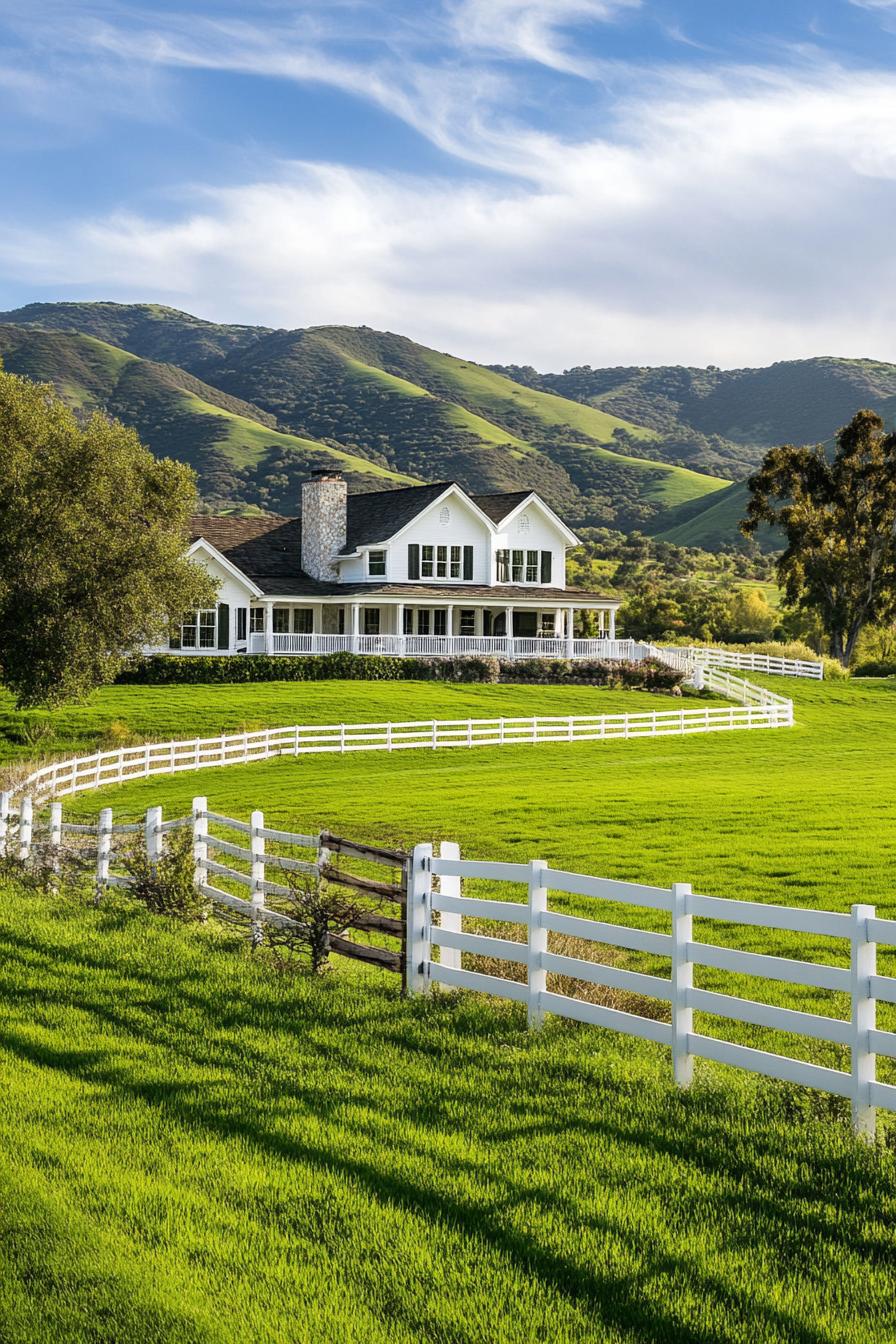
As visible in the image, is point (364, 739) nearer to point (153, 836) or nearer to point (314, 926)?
point (153, 836)

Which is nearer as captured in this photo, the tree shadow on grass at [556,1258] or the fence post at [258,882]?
the tree shadow on grass at [556,1258]

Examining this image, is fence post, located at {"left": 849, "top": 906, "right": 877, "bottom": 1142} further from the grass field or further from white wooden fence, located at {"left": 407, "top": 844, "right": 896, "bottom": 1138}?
the grass field

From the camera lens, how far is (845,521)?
250 ft

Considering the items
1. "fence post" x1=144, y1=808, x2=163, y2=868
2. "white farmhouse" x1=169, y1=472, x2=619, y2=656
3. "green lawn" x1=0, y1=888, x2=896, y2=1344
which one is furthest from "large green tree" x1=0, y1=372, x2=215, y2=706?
"green lawn" x1=0, y1=888, x2=896, y2=1344

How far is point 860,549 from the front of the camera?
250ft

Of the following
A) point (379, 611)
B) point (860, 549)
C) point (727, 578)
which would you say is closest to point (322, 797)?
point (379, 611)

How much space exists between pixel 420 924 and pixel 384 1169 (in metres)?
3.99

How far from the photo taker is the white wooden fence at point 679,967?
7324 mm

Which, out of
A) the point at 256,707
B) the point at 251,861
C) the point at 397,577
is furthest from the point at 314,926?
the point at 397,577

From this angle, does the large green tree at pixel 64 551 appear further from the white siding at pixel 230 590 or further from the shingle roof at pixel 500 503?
the shingle roof at pixel 500 503

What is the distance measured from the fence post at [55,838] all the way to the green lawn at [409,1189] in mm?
7143

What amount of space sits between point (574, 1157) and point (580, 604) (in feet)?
189

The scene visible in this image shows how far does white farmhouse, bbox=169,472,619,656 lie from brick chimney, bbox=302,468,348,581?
0.05 m

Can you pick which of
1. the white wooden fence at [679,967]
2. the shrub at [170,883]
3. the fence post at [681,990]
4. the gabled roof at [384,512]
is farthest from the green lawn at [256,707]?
the fence post at [681,990]
